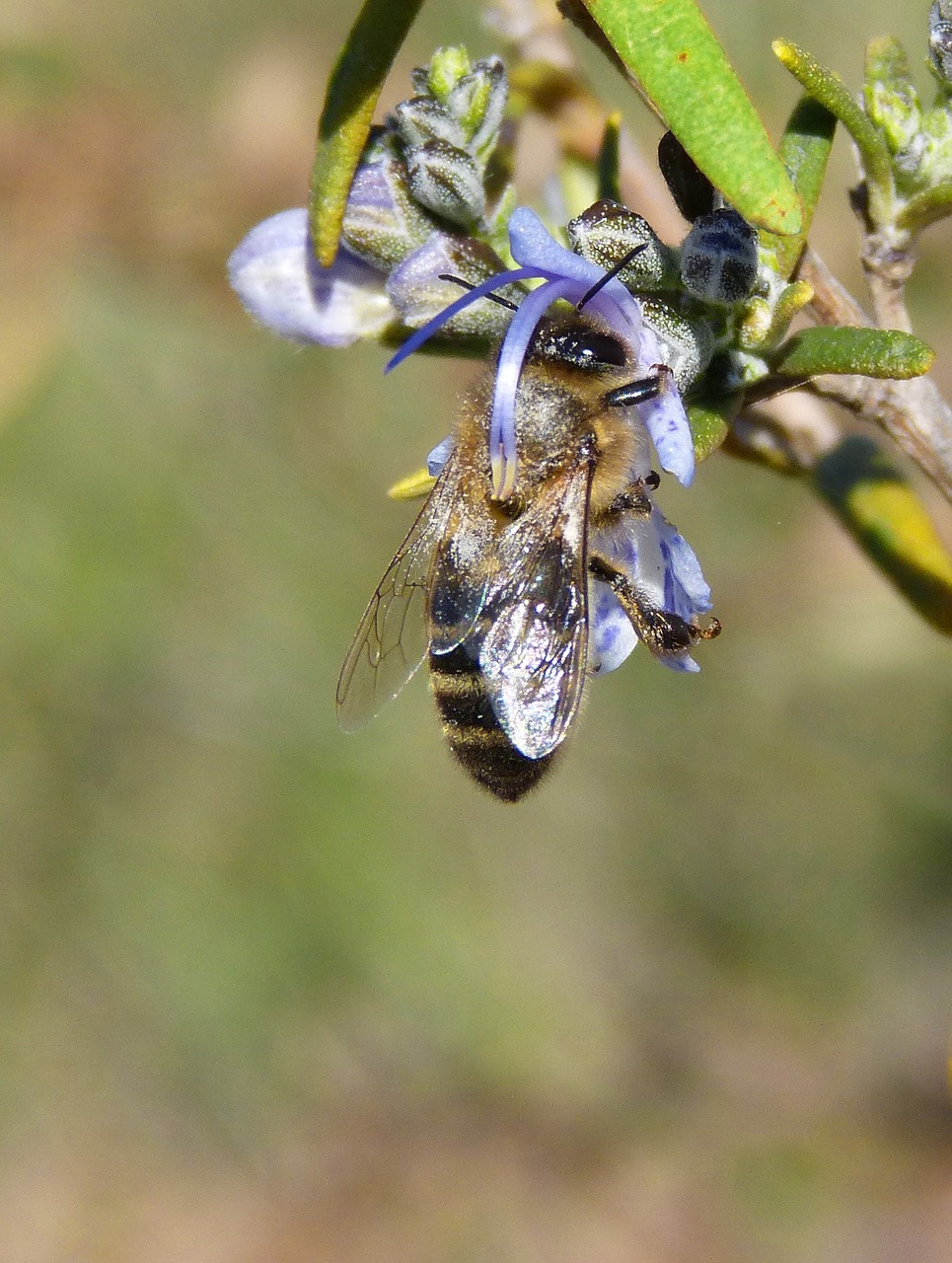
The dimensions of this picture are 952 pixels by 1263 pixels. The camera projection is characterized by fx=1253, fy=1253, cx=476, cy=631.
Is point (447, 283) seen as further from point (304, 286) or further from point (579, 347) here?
point (304, 286)

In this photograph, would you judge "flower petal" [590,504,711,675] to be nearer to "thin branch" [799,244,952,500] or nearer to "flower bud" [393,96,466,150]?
"thin branch" [799,244,952,500]

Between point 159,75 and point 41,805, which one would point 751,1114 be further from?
point 159,75

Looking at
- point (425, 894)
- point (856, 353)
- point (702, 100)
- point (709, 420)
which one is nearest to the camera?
point (702, 100)

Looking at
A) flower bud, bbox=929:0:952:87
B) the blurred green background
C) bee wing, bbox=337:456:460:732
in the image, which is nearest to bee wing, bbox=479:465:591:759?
bee wing, bbox=337:456:460:732

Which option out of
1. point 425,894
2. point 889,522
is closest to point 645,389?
point 889,522

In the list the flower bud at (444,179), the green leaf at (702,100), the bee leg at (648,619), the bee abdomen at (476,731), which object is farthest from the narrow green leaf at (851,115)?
the bee abdomen at (476,731)
